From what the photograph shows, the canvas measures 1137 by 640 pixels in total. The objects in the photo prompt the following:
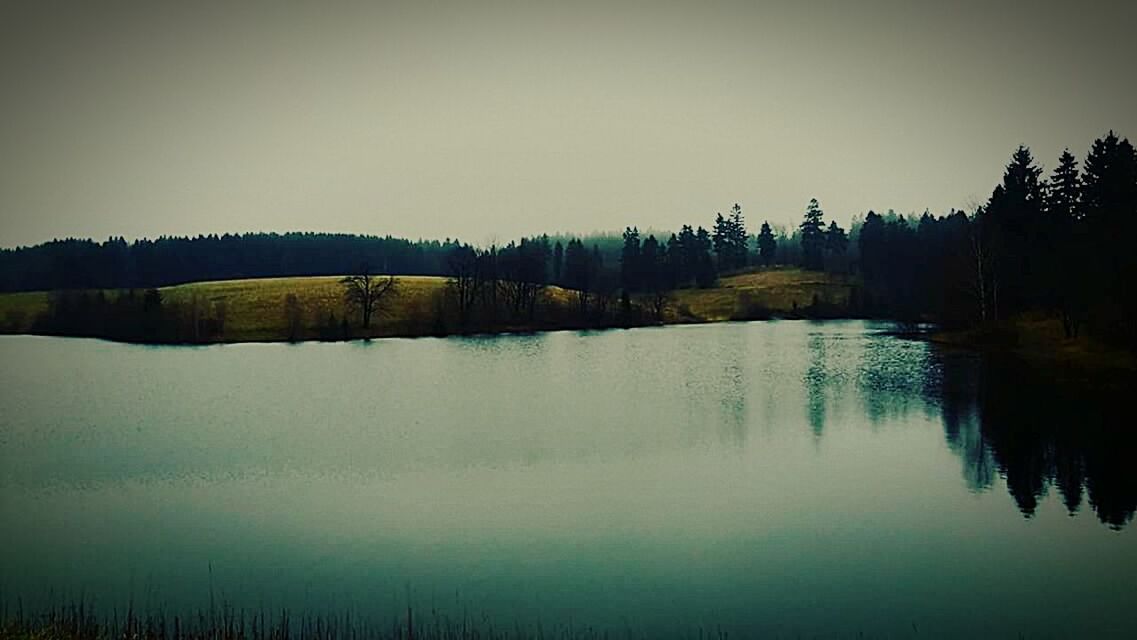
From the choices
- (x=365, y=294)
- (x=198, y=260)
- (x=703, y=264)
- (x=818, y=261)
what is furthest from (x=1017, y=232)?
(x=198, y=260)

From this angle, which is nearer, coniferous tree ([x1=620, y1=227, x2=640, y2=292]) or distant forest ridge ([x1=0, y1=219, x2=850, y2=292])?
distant forest ridge ([x1=0, y1=219, x2=850, y2=292])

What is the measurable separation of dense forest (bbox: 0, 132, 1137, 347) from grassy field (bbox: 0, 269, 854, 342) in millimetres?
3890

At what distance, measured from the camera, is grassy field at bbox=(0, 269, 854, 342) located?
90312 millimetres

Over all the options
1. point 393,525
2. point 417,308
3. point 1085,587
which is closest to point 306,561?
point 393,525

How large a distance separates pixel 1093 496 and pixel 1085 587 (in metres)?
6.82

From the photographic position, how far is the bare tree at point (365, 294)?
9256 cm

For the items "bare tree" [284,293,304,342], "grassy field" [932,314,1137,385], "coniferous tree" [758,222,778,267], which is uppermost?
"coniferous tree" [758,222,778,267]

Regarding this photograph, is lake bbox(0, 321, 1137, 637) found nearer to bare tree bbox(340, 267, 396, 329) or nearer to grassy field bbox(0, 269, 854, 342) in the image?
grassy field bbox(0, 269, 854, 342)

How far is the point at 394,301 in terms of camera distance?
326ft

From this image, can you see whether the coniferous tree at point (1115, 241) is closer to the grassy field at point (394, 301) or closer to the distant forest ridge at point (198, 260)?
the grassy field at point (394, 301)

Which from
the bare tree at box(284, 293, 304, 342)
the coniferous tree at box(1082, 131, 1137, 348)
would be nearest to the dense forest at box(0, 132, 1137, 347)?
the coniferous tree at box(1082, 131, 1137, 348)

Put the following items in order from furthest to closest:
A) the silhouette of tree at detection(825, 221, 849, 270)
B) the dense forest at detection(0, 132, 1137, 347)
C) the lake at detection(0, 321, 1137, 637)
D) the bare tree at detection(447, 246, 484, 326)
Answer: the silhouette of tree at detection(825, 221, 849, 270) → the bare tree at detection(447, 246, 484, 326) → the dense forest at detection(0, 132, 1137, 347) → the lake at detection(0, 321, 1137, 637)

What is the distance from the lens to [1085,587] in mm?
14516

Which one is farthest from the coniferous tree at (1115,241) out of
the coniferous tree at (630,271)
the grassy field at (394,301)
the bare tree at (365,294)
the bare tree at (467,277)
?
the coniferous tree at (630,271)
